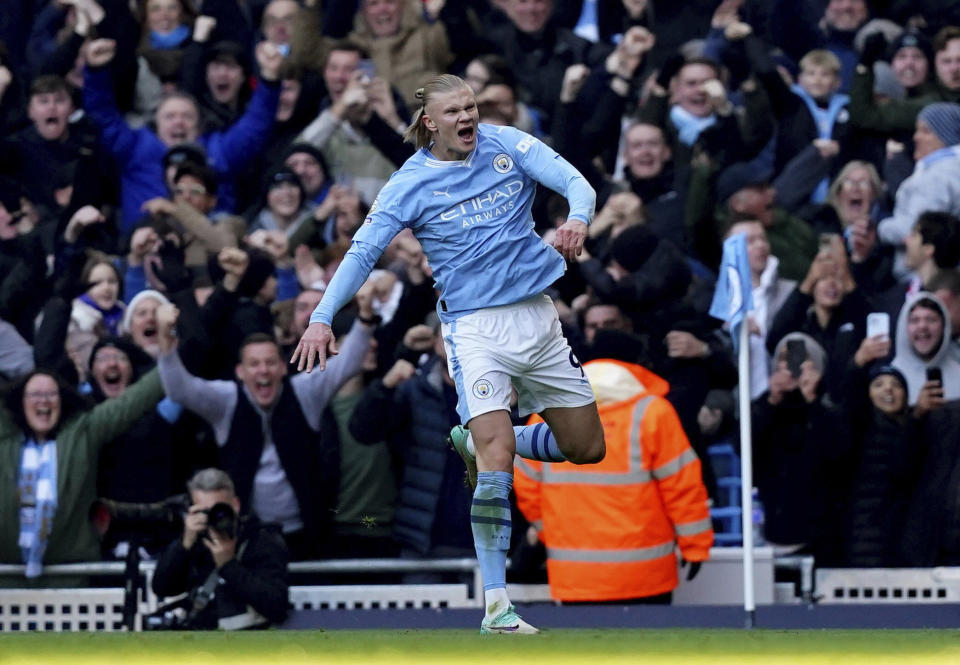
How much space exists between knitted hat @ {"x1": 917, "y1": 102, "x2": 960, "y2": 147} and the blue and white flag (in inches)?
101

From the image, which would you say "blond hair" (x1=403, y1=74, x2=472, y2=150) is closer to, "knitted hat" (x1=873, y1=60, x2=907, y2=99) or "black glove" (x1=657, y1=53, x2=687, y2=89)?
"black glove" (x1=657, y1=53, x2=687, y2=89)

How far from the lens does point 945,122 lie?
12062 millimetres

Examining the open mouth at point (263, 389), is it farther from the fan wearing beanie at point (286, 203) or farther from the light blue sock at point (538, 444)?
the light blue sock at point (538, 444)

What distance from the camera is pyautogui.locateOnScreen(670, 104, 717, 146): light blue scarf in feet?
41.9

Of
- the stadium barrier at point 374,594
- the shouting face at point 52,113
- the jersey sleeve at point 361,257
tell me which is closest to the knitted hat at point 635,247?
the stadium barrier at point 374,594

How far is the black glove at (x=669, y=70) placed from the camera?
12930 mm

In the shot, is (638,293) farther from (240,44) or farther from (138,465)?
(240,44)

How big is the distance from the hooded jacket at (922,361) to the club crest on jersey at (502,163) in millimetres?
3666

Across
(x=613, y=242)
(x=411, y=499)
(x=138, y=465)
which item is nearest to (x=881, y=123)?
(x=613, y=242)

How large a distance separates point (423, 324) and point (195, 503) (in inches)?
84.6

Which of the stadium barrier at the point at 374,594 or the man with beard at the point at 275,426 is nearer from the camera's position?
the stadium barrier at the point at 374,594

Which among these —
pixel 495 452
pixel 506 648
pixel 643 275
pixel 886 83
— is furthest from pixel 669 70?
pixel 506 648

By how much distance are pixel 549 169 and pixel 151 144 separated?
19.2ft

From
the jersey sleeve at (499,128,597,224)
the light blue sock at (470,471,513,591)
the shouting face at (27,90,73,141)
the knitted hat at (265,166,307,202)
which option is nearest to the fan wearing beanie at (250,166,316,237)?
the knitted hat at (265,166,307,202)
